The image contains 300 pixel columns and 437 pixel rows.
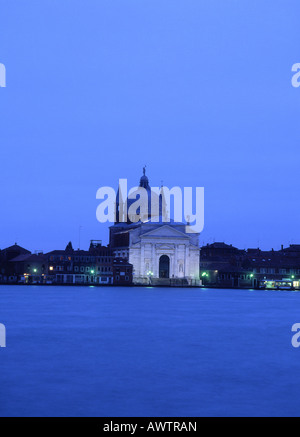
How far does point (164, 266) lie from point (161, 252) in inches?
113

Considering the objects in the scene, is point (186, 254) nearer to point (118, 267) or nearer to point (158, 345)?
point (118, 267)

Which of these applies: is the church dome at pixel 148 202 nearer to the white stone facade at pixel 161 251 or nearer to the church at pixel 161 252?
the church at pixel 161 252

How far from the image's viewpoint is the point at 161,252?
371 ft

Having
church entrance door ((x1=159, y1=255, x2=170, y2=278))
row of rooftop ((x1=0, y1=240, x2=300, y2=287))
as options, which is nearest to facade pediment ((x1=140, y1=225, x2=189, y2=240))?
church entrance door ((x1=159, y1=255, x2=170, y2=278))

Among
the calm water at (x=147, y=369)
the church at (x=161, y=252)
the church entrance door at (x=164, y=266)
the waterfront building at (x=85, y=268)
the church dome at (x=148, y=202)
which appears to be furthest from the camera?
the church dome at (x=148, y=202)

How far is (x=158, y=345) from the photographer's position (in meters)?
26.9

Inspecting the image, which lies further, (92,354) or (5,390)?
(92,354)

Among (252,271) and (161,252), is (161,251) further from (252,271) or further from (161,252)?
(252,271)

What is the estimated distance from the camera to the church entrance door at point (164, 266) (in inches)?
4493

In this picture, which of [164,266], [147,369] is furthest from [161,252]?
[147,369]

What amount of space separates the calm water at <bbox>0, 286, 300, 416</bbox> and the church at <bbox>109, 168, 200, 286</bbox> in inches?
2912

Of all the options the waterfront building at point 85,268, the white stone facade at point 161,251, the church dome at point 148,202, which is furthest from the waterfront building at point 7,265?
the white stone facade at point 161,251
